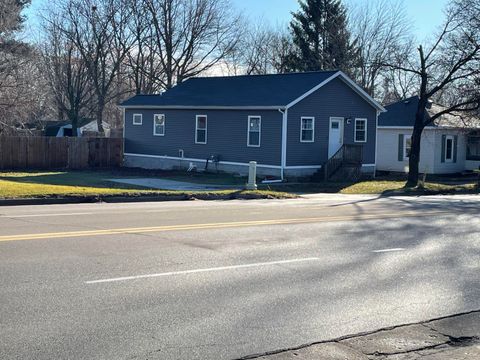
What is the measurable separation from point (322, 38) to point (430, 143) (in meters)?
20.5

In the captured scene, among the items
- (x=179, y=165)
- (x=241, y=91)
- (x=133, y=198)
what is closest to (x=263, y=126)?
(x=241, y=91)

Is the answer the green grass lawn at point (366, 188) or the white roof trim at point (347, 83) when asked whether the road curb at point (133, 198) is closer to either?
the green grass lawn at point (366, 188)

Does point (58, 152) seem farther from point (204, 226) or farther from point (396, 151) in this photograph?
point (204, 226)

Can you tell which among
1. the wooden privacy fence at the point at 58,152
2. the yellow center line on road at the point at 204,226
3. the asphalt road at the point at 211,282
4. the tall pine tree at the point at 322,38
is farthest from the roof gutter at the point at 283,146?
the tall pine tree at the point at 322,38

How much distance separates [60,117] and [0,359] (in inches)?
2437

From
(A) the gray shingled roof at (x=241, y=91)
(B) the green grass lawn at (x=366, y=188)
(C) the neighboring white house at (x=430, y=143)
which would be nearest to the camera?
(B) the green grass lawn at (x=366, y=188)

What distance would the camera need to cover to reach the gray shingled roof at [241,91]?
101 ft

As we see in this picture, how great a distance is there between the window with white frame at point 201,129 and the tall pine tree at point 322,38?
2355 cm

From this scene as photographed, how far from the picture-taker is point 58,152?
34656mm

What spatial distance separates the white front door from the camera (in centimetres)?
3203

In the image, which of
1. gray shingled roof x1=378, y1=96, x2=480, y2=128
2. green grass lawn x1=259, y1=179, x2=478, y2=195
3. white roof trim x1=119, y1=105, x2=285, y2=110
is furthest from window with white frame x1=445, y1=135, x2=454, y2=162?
white roof trim x1=119, y1=105, x2=285, y2=110

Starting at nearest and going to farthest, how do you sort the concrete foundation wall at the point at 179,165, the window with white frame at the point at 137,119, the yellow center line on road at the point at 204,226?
the yellow center line on road at the point at 204,226, the concrete foundation wall at the point at 179,165, the window with white frame at the point at 137,119

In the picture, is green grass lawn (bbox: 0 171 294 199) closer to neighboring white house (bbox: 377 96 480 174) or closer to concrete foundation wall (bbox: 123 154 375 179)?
concrete foundation wall (bbox: 123 154 375 179)

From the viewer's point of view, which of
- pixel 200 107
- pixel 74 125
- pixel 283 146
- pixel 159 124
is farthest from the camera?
pixel 74 125
